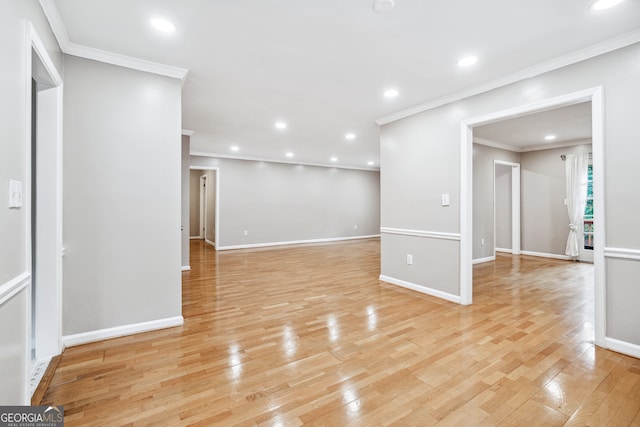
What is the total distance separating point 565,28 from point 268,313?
3.61 metres

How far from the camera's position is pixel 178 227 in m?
2.82

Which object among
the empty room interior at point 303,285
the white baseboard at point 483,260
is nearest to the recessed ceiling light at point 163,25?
the empty room interior at point 303,285

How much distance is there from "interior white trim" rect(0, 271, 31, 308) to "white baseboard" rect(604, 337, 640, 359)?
399 centimetres

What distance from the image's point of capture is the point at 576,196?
5953mm

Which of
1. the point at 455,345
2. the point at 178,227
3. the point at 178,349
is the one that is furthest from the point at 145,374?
the point at 455,345

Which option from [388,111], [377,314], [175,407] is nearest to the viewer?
[175,407]

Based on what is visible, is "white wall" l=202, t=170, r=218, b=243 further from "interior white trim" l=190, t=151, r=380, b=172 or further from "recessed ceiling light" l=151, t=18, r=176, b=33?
"recessed ceiling light" l=151, t=18, r=176, b=33

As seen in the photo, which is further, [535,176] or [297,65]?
[535,176]

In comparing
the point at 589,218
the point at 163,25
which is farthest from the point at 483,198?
the point at 163,25

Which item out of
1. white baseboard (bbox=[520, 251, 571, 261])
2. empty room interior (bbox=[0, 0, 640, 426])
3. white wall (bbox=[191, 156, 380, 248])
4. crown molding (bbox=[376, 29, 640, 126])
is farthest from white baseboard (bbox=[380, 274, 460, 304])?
white wall (bbox=[191, 156, 380, 248])

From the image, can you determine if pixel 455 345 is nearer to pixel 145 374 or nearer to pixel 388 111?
pixel 145 374

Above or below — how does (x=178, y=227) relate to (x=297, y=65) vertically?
below

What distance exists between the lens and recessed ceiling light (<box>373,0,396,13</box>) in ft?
6.11

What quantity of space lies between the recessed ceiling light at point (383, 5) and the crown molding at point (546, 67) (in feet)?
5.74
